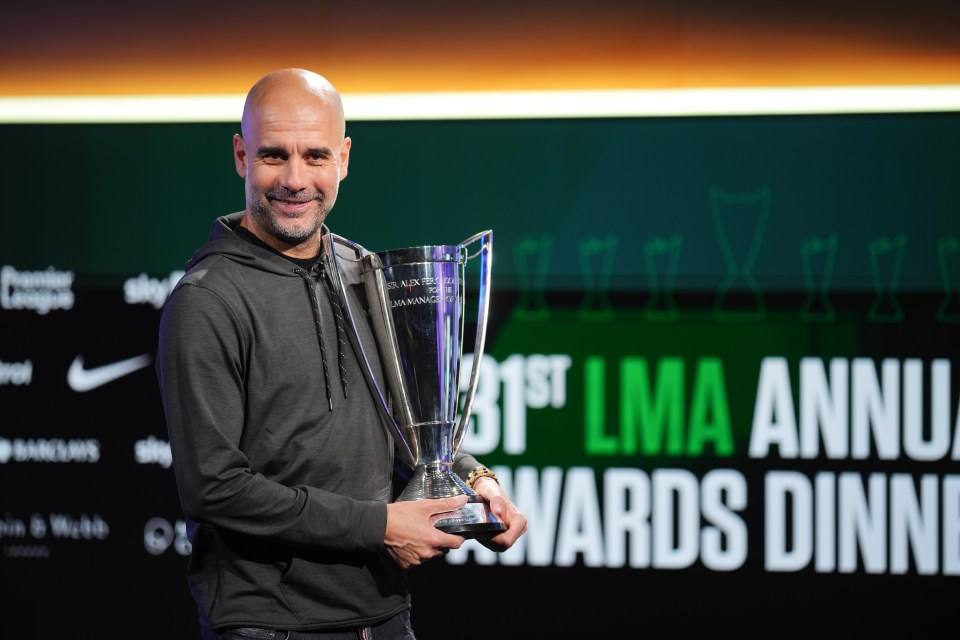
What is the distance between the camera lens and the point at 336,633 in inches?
54.3

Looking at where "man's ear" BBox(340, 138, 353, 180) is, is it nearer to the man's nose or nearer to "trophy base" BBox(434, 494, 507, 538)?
the man's nose

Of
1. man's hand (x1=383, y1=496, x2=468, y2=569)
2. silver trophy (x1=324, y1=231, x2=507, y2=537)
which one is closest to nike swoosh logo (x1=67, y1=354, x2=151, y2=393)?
silver trophy (x1=324, y1=231, x2=507, y2=537)

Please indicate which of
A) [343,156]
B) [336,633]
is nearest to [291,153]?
[343,156]

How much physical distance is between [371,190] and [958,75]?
6.22 ft

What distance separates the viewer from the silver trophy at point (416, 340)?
151cm

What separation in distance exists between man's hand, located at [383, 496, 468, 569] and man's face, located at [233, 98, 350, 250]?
1.38ft

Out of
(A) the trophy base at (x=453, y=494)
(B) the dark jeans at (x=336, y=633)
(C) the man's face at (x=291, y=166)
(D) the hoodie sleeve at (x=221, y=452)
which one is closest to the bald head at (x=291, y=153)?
(C) the man's face at (x=291, y=166)

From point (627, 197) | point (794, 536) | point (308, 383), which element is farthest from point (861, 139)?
point (308, 383)

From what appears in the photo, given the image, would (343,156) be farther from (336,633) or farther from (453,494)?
(336,633)

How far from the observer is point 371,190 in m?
3.27

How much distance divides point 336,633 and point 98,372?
2218 mm

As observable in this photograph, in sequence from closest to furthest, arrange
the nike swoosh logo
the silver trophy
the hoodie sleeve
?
the hoodie sleeve
the silver trophy
the nike swoosh logo

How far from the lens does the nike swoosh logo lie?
330 centimetres

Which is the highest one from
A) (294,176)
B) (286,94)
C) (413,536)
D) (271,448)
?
(286,94)
